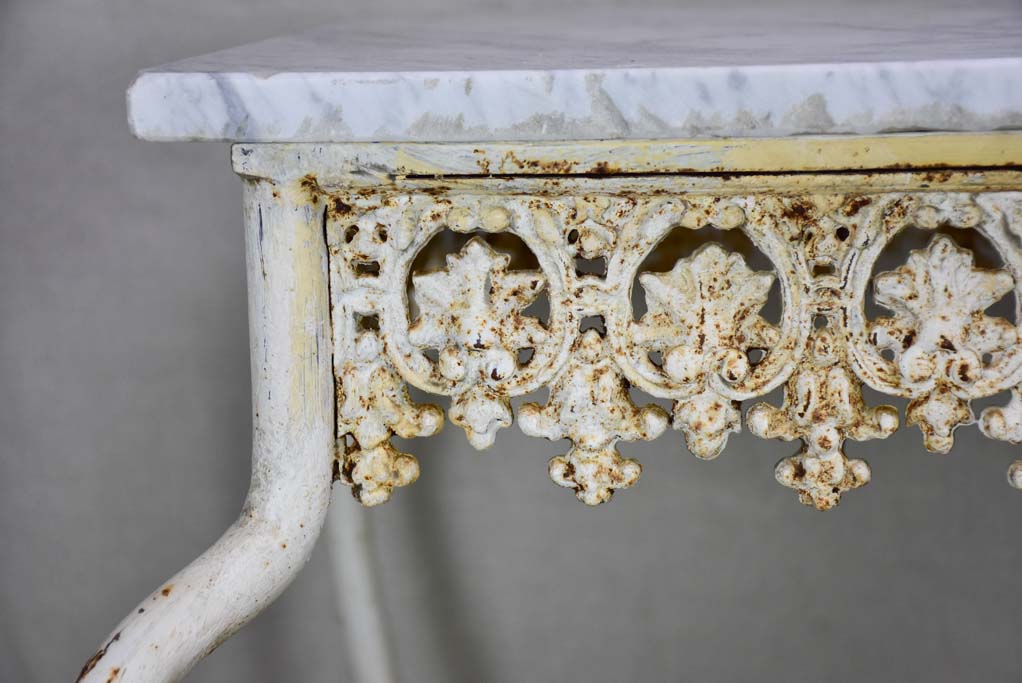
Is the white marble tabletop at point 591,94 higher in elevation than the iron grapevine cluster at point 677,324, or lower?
higher

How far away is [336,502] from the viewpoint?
0.88 meters

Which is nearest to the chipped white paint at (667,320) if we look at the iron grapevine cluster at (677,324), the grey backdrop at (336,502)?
the iron grapevine cluster at (677,324)

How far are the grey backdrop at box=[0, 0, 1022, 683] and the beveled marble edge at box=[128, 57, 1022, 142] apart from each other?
500 millimetres

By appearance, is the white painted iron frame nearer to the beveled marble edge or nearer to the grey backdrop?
the beveled marble edge

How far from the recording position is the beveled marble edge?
38 cm

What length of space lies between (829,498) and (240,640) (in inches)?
26.3

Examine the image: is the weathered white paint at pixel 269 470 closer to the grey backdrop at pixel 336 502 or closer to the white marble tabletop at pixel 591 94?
the white marble tabletop at pixel 591 94

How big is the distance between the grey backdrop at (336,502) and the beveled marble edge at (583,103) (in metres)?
0.50

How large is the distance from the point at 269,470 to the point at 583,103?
0.22 meters

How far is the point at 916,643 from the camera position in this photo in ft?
3.02

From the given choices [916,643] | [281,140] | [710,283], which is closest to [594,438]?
[710,283]

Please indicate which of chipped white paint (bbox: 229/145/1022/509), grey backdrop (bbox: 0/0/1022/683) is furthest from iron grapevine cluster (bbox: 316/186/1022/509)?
grey backdrop (bbox: 0/0/1022/683)

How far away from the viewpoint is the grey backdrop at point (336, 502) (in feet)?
2.91

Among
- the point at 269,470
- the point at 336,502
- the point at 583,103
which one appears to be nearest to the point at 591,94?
the point at 583,103
